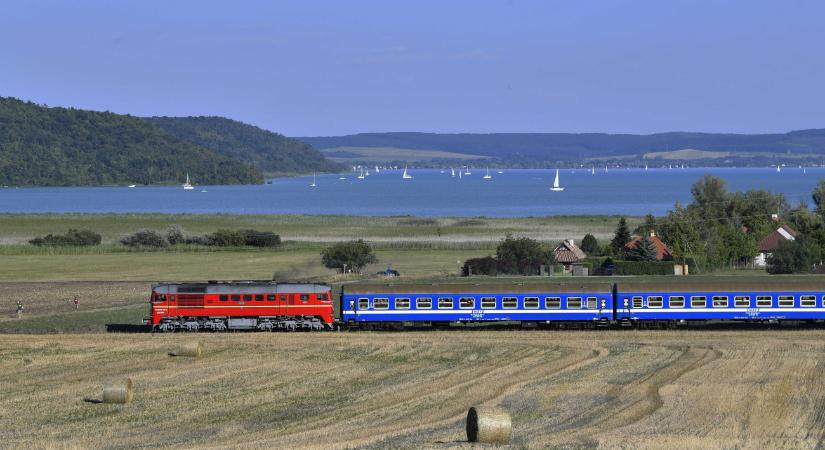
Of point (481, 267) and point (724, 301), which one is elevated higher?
point (724, 301)

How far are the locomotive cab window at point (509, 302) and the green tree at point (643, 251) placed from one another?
143 feet

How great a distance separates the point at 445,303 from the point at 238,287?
9.99 metres

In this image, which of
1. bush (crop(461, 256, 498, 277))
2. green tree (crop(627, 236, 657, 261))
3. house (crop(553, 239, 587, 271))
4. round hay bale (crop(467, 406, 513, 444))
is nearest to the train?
round hay bale (crop(467, 406, 513, 444))

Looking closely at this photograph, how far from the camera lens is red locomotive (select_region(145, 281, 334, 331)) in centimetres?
6069

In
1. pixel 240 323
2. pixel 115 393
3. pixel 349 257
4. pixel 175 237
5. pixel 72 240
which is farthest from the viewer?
pixel 175 237

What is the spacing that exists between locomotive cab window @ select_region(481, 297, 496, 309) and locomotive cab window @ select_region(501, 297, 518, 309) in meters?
0.44

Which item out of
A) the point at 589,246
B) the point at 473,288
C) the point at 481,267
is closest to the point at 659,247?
the point at 589,246

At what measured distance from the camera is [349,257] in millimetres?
99875

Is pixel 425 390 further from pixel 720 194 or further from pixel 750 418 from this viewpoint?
pixel 720 194

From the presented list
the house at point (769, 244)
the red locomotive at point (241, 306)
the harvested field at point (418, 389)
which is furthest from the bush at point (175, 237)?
the harvested field at point (418, 389)

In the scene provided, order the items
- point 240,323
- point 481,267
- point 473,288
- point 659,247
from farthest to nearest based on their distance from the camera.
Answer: point 659,247 → point 481,267 → point 240,323 → point 473,288

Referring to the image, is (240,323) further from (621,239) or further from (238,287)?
(621,239)

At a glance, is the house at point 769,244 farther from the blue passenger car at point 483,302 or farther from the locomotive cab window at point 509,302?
the locomotive cab window at point 509,302

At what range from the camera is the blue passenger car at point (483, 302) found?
60875 mm
